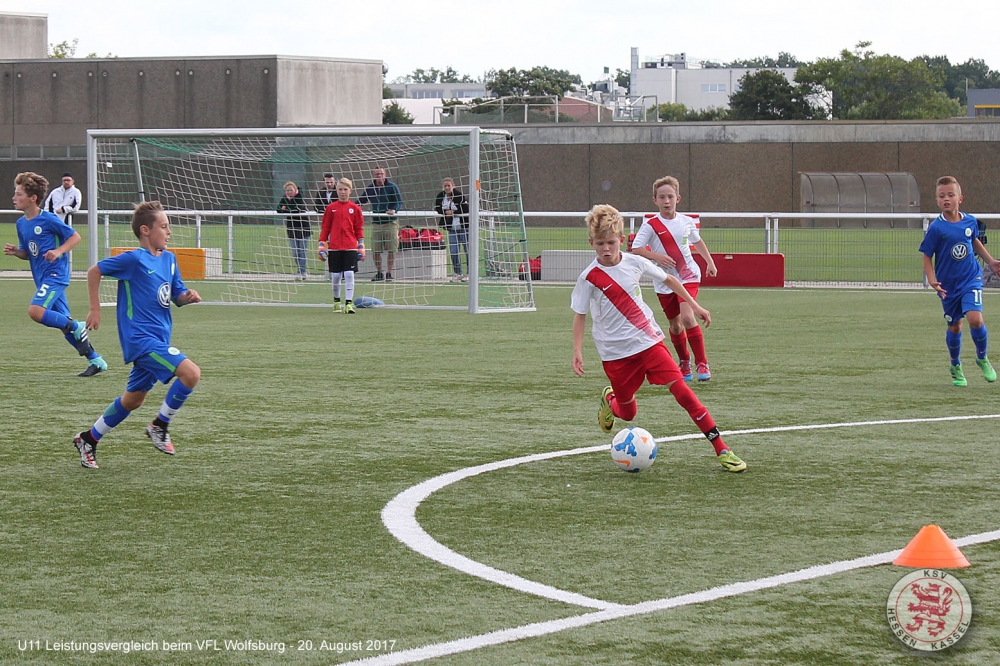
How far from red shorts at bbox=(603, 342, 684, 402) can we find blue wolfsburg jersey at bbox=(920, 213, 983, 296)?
4.43 meters

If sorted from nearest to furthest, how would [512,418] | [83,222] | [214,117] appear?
[512,418], [83,222], [214,117]

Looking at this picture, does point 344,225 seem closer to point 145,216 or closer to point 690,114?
point 145,216

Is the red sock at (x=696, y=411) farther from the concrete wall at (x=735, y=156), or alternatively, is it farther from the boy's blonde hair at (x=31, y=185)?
the concrete wall at (x=735, y=156)

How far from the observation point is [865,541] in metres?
5.51

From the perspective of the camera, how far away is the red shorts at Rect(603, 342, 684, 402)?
725 cm

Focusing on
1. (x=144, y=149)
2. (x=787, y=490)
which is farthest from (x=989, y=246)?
(x=787, y=490)

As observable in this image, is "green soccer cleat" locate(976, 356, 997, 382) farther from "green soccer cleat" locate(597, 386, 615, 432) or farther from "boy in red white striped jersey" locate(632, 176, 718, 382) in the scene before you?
"green soccer cleat" locate(597, 386, 615, 432)

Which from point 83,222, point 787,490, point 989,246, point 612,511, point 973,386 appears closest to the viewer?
point 612,511

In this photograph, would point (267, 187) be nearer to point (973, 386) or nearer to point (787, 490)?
point (973, 386)

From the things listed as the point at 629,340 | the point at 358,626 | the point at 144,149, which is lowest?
the point at 358,626

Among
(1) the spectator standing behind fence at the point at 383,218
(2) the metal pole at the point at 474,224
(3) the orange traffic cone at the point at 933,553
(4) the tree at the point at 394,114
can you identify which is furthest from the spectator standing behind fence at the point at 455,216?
(4) the tree at the point at 394,114

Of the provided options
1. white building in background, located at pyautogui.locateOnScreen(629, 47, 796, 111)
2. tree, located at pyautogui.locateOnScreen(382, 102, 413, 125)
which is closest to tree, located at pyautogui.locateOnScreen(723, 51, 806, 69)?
white building in background, located at pyautogui.locateOnScreen(629, 47, 796, 111)

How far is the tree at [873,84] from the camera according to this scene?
300ft

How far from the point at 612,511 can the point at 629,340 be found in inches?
56.6
